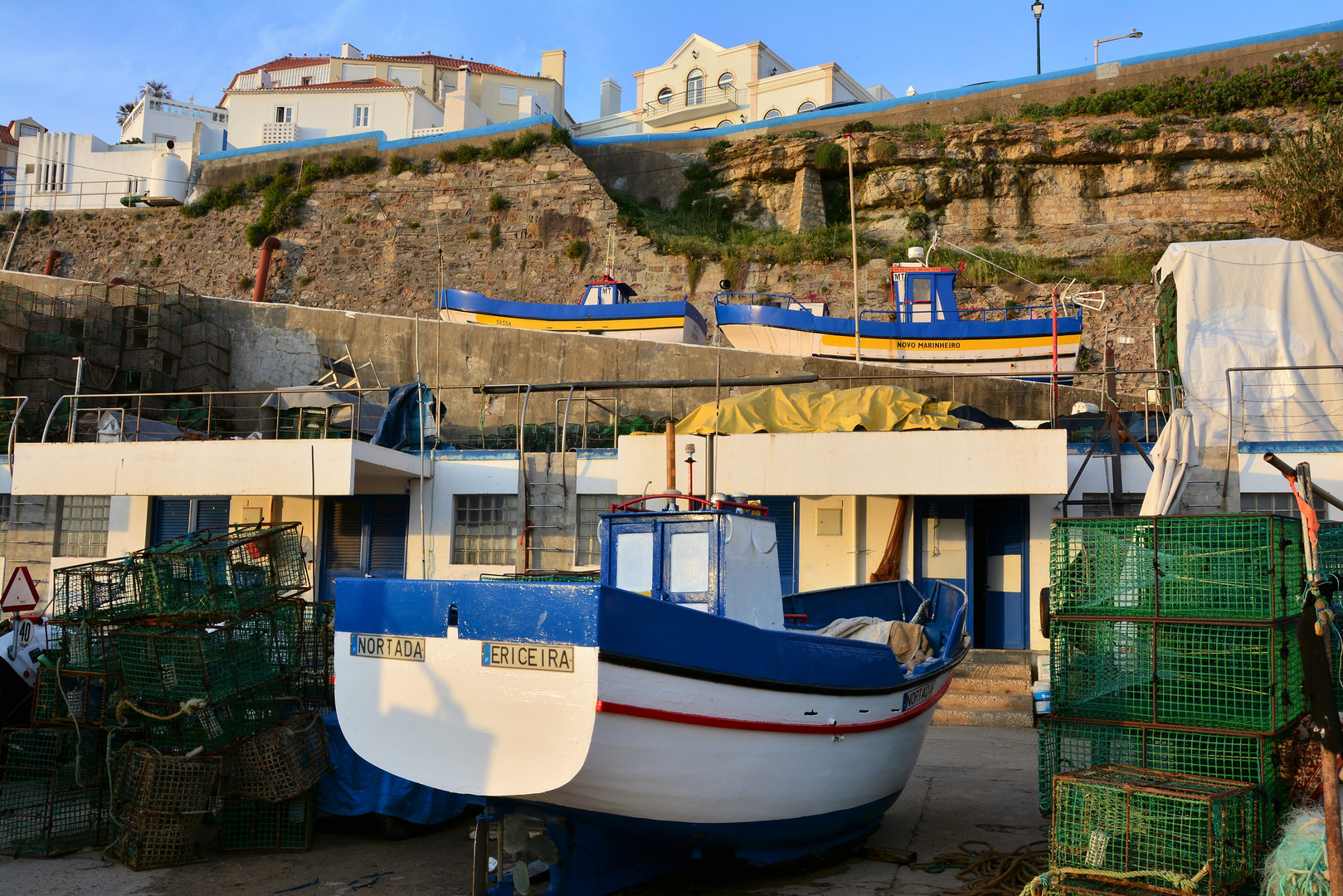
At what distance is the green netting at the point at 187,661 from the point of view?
23.9 ft

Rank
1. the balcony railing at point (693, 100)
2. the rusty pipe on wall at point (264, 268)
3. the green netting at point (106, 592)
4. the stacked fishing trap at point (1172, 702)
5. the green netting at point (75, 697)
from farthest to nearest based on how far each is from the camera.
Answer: the balcony railing at point (693, 100), the rusty pipe on wall at point (264, 268), the green netting at point (106, 592), the green netting at point (75, 697), the stacked fishing trap at point (1172, 702)

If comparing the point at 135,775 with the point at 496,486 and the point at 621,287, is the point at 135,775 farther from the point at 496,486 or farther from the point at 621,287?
the point at 621,287

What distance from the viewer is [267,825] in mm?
7262

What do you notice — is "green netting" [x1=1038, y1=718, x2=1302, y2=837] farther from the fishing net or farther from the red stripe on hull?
the fishing net

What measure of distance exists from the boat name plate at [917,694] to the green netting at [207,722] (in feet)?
15.8

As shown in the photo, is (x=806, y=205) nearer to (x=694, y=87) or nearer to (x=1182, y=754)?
(x=694, y=87)

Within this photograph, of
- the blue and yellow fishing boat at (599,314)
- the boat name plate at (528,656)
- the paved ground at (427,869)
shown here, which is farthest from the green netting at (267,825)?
the blue and yellow fishing boat at (599,314)

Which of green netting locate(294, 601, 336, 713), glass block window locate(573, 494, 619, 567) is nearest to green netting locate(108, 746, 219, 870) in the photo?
green netting locate(294, 601, 336, 713)

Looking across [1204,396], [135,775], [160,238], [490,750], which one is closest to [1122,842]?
[490,750]

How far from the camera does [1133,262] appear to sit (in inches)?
1109

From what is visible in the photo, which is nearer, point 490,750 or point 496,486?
point 490,750

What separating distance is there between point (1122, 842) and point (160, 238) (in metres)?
38.6

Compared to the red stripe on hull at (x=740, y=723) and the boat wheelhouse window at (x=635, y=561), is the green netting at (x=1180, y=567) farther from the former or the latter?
the boat wheelhouse window at (x=635, y=561)

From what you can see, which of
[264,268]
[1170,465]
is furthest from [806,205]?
[1170,465]
